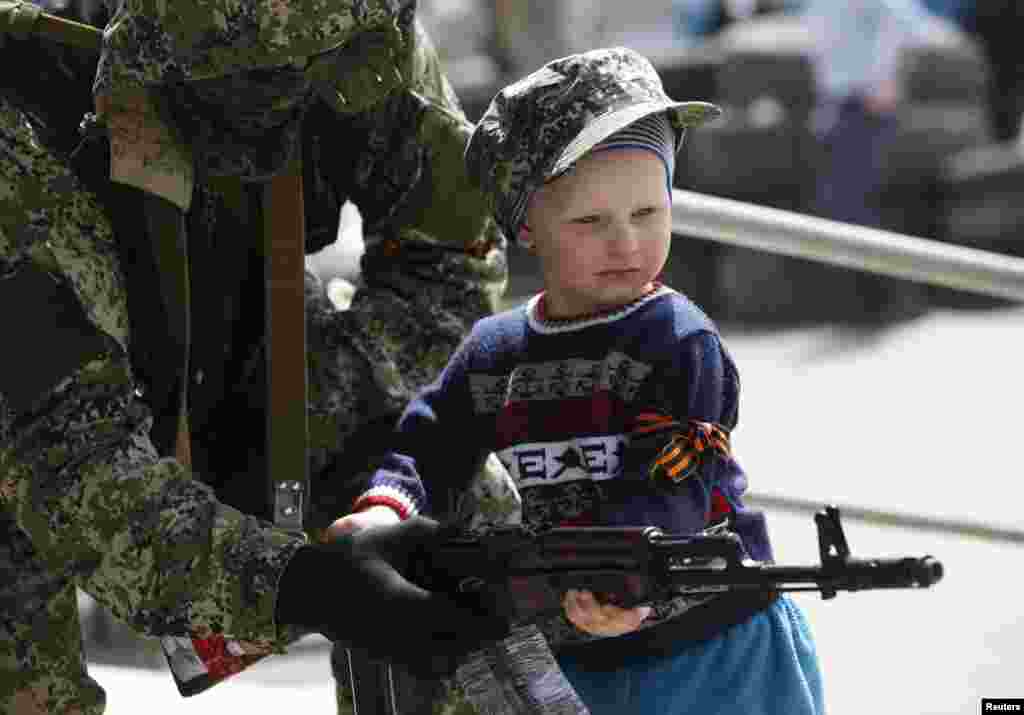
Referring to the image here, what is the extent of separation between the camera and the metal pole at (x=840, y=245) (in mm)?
4625

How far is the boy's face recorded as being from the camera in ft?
9.97

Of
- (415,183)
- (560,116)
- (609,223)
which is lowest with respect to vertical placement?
(415,183)

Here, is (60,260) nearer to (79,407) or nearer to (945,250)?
(79,407)

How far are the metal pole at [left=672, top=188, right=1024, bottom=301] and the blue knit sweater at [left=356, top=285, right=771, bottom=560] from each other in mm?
1407

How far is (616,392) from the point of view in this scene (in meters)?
3.05

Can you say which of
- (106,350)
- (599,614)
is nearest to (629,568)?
(599,614)

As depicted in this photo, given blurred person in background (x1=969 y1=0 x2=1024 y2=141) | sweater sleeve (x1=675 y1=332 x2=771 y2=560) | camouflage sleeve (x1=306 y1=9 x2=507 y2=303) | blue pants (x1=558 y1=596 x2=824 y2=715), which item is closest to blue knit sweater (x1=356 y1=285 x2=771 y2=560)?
sweater sleeve (x1=675 y1=332 x2=771 y2=560)

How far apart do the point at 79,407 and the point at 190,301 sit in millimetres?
438

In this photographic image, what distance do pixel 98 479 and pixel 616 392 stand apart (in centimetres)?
65

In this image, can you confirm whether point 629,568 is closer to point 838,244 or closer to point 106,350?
point 106,350

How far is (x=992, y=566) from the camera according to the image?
6.14 metres

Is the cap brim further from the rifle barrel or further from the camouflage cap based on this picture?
the rifle barrel

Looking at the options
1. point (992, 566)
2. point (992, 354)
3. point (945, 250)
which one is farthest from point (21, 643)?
point (992, 354)

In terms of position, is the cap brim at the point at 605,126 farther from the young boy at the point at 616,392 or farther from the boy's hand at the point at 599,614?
the boy's hand at the point at 599,614
